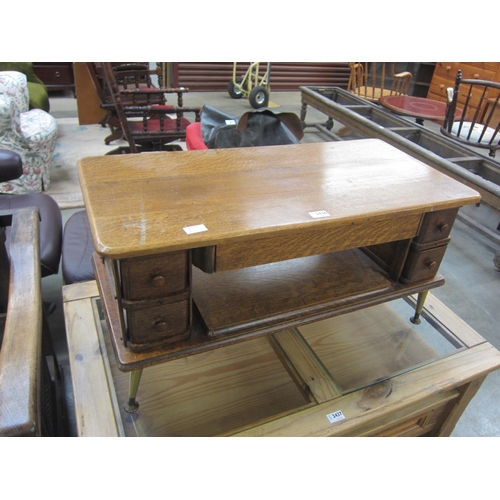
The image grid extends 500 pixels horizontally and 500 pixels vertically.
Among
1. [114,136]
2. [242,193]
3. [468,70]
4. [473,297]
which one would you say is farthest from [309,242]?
[468,70]

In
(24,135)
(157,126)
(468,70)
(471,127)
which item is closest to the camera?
(24,135)

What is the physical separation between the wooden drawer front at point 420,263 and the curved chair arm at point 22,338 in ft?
2.92

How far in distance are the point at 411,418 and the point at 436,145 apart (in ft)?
6.50

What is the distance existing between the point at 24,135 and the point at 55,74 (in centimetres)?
274

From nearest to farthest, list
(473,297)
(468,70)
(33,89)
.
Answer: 1. (473,297)
2. (33,89)
3. (468,70)

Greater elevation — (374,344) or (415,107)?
(415,107)

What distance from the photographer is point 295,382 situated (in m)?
1.19

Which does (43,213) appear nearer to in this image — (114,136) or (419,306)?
(419,306)

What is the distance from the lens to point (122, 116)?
263 centimetres

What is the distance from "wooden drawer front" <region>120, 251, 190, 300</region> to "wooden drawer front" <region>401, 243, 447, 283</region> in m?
0.61

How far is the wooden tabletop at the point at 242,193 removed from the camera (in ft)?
2.55

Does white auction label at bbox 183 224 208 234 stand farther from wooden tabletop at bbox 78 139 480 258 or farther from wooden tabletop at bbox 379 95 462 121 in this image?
wooden tabletop at bbox 379 95 462 121

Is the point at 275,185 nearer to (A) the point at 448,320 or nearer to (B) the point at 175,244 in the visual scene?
(B) the point at 175,244

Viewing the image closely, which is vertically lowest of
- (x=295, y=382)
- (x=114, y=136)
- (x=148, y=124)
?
(x=114, y=136)
